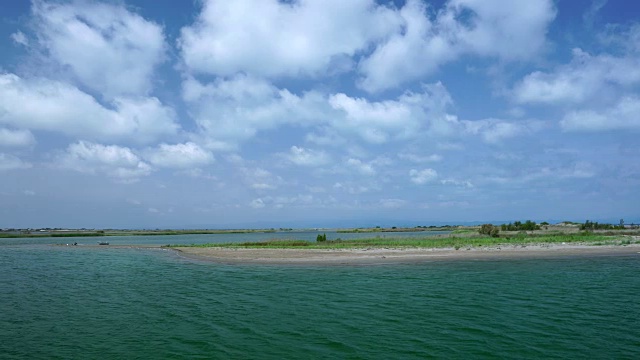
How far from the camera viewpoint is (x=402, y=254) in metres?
51.8

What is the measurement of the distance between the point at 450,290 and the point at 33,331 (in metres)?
24.3

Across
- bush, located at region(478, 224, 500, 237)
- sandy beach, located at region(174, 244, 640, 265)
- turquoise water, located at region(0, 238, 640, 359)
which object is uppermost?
bush, located at region(478, 224, 500, 237)

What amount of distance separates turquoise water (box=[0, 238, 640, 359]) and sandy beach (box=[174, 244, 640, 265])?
7901mm

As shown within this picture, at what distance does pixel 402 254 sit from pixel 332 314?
31.1 m

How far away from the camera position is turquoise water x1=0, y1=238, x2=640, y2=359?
649 inches

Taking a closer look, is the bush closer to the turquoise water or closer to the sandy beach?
the sandy beach

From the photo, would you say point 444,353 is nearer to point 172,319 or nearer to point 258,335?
point 258,335

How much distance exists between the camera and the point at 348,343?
17.2 metres

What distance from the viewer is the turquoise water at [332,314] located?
649 inches

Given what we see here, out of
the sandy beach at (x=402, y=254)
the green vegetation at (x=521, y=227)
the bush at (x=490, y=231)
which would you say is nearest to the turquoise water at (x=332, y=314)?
the sandy beach at (x=402, y=254)

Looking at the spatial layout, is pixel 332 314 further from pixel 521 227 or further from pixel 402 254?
pixel 521 227

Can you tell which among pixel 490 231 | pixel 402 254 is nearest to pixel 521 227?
pixel 490 231

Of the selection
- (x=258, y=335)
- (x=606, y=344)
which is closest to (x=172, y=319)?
(x=258, y=335)

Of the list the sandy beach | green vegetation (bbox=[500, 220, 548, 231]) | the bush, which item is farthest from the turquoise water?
green vegetation (bbox=[500, 220, 548, 231])
